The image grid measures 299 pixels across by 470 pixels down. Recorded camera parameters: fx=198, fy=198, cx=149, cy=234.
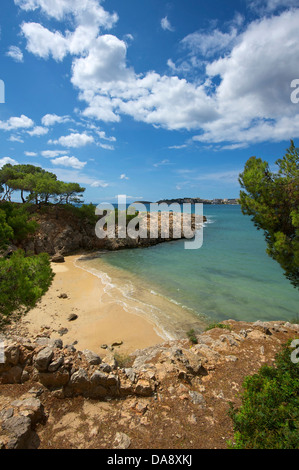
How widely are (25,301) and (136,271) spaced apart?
17582 mm

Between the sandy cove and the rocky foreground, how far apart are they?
9.96 feet

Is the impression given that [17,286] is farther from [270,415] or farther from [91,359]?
[270,415]

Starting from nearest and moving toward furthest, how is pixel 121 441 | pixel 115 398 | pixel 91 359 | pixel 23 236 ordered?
pixel 121 441 < pixel 115 398 < pixel 91 359 < pixel 23 236

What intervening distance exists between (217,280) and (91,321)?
13.5m

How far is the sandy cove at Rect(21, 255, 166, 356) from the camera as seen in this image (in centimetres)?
1098

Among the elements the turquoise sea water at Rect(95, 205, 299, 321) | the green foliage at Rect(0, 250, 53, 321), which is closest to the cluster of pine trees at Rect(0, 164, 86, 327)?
the green foliage at Rect(0, 250, 53, 321)

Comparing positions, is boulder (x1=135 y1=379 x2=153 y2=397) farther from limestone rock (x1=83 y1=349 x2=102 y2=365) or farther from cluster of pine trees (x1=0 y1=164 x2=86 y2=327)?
cluster of pine trees (x1=0 y1=164 x2=86 y2=327)

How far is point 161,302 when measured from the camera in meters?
15.9

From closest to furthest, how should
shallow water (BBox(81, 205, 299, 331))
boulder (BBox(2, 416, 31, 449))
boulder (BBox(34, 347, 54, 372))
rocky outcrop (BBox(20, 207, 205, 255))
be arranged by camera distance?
1. boulder (BBox(2, 416, 31, 449))
2. boulder (BBox(34, 347, 54, 372))
3. shallow water (BBox(81, 205, 299, 331))
4. rocky outcrop (BBox(20, 207, 205, 255))

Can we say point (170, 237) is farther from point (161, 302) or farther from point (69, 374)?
point (69, 374)

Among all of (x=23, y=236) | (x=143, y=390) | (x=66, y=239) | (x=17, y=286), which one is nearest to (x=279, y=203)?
(x=143, y=390)

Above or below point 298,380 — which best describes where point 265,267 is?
below

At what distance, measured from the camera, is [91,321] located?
42.1ft
